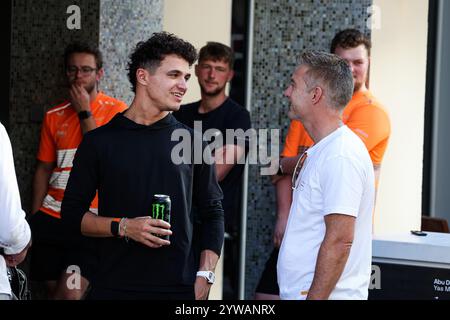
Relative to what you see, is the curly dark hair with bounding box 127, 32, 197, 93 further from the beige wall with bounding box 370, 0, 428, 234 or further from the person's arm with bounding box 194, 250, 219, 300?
the beige wall with bounding box 370, 0, 428, 234

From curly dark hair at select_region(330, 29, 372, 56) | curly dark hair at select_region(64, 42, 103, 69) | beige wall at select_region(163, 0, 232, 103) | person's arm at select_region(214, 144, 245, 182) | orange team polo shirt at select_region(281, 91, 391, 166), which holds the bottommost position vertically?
person's arm at select_region(214, 144, 245, 182)

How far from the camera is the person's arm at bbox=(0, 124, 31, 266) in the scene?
3.28 metres

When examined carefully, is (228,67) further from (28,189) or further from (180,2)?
(28,189)

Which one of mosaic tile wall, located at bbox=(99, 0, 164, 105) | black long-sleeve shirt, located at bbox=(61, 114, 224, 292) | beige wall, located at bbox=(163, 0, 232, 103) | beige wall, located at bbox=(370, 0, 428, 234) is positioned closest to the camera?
black long-sleeve shirt, located at bbox=(61, 114, 224, 292)

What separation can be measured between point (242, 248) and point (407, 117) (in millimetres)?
1481

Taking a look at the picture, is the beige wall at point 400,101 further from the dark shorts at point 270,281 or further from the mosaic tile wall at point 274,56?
the dark shorts at point 270,281

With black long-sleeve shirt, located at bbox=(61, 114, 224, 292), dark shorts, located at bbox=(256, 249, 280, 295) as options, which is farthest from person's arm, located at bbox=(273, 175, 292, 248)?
black long-sleeve shirt, located at bbox=(61, 114, 224, 292)

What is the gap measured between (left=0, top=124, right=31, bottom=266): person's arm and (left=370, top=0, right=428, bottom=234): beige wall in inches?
121

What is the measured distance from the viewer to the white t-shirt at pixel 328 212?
123 inches

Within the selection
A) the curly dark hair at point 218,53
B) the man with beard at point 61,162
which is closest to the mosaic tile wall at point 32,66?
the man with beard at point 61,162

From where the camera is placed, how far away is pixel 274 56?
19.0 feet

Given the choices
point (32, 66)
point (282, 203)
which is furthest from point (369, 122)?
point (32, 66)

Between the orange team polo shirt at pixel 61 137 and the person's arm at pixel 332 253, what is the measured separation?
2506mm

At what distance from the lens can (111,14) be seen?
566 centimetres
